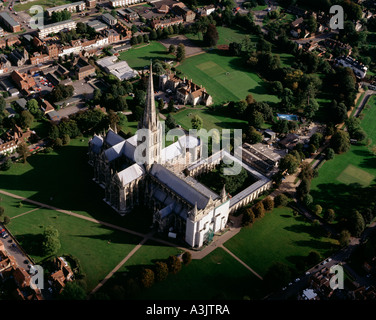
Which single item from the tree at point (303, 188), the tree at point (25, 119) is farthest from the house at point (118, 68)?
the tree at point (303, 188)

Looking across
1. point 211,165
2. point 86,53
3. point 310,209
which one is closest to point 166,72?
point 86,53

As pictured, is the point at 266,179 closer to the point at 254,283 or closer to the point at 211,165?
the point at 211,165

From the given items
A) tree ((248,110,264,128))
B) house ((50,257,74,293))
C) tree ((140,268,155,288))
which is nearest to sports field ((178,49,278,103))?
tree ((248,110,264,128))

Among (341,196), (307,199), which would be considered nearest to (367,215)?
(341,196)

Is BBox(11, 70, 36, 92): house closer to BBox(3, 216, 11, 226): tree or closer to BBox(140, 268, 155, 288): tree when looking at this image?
BBox(3, 216, 11, 226): tree

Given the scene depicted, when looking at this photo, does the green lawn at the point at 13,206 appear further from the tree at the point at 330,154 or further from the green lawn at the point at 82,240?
the tree at the point at 330,154
